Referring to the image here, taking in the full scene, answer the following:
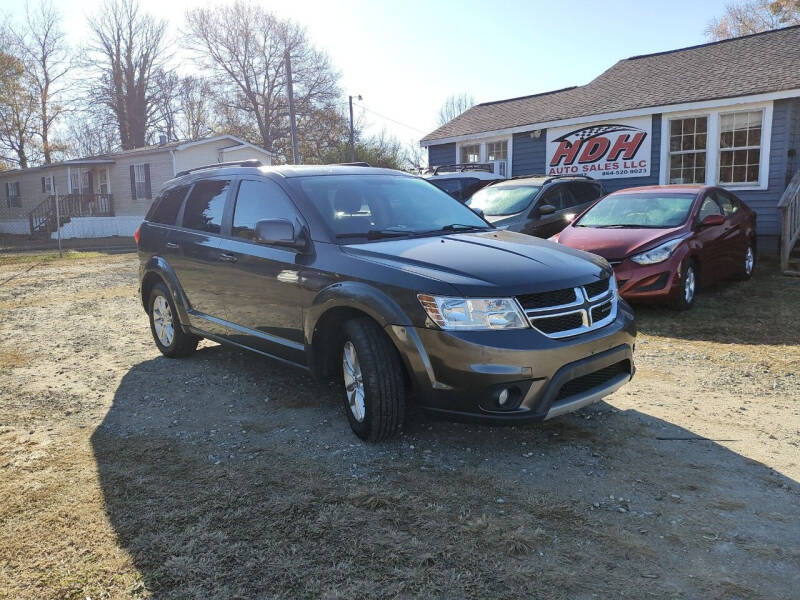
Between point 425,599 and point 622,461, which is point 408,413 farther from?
point 425,599

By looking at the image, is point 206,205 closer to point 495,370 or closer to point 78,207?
point 495,370

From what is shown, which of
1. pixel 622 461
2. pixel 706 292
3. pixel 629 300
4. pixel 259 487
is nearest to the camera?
pixel 259 487

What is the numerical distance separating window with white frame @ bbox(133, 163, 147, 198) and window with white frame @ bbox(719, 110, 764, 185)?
26685 mm

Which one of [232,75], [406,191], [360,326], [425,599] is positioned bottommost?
[425,599]

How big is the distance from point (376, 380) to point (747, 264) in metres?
8.13

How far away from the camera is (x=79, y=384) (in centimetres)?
563

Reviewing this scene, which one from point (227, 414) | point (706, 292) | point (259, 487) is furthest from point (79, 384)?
point (706, 292)

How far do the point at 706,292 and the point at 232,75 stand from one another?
40567mm

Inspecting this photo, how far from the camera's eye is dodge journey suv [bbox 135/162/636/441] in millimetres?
3482

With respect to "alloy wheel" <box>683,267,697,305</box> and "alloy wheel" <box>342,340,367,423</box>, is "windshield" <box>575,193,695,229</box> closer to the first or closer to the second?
"alloy wheel" <box>683,267,697,305</box>

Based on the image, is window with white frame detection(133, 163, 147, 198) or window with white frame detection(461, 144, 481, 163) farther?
window with white frame detection(133, 163, 147, 198)

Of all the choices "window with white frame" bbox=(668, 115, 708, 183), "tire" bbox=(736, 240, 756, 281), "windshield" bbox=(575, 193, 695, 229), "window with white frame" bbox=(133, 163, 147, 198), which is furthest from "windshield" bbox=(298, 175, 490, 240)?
"window with white frame" bbox=(133, 163, 147, 198)

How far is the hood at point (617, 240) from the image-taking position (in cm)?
748

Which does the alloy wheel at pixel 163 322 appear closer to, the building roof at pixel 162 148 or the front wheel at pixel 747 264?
the front wheel at pixel 747 264
